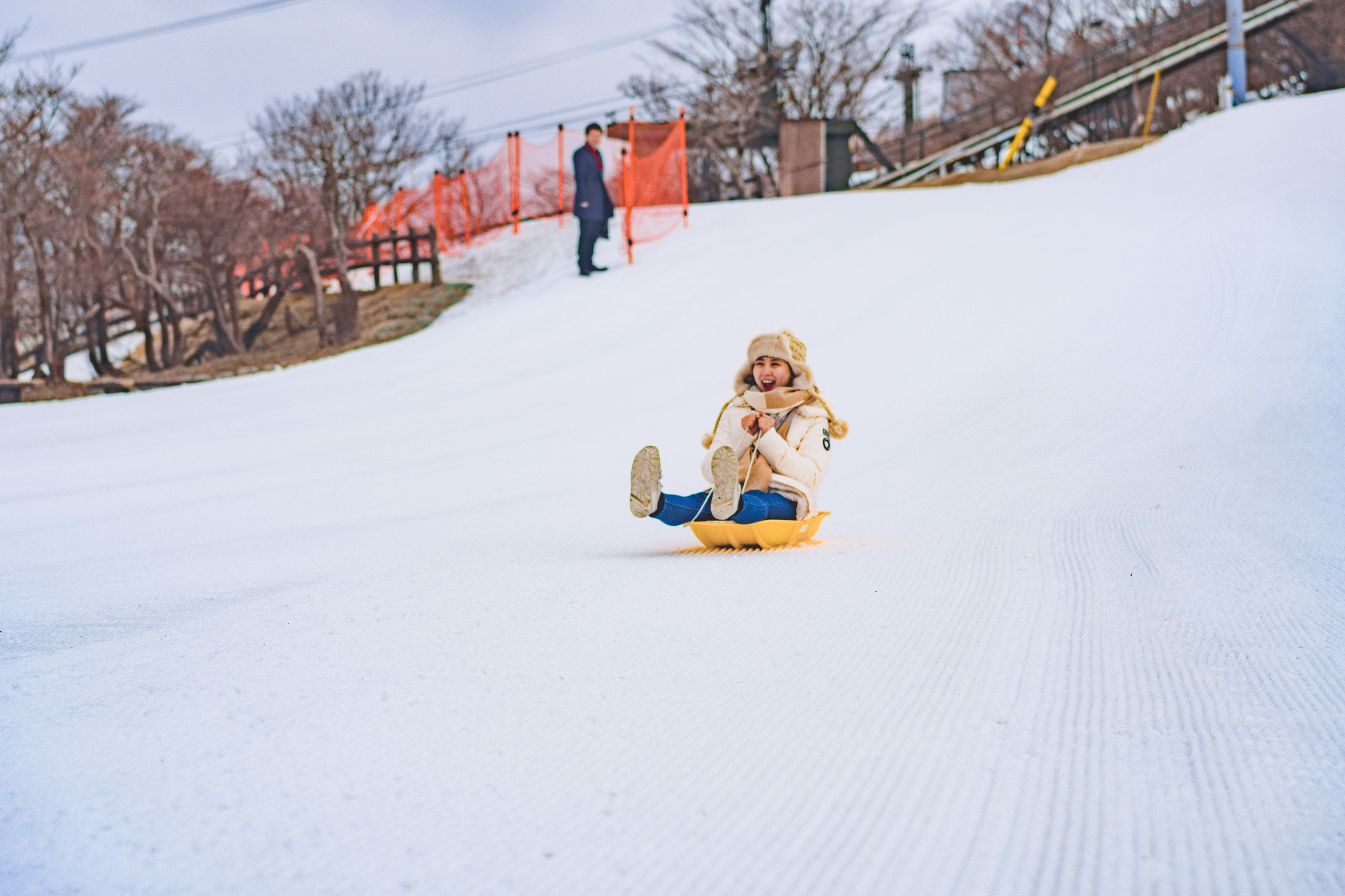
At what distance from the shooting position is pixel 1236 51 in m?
18.4

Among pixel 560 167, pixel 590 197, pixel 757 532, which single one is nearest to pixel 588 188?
pixel 590 197

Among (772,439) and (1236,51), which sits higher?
(1236,51)

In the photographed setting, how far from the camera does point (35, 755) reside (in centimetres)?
204

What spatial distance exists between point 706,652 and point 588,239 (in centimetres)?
1319

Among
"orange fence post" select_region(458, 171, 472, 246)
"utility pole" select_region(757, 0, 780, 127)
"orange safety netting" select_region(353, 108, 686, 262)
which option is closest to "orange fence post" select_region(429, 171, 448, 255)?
"orange safety netting" select_region(353, 108, 686, 262)

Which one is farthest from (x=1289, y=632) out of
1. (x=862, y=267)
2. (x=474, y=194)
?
(x=474, y=194)

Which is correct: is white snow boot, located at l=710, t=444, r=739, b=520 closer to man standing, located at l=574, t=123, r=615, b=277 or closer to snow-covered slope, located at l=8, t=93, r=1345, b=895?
snow-covered slope, located at l=8, t=93, r=1345, b=895

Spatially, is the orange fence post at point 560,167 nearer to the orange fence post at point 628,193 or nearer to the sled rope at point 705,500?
the orange fence post at point 628,193

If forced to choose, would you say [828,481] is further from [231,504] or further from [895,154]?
[895,154]

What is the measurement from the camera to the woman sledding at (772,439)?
425 cm

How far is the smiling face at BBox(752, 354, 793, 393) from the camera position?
14.7 feet

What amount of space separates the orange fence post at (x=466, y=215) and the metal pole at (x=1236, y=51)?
13566mm

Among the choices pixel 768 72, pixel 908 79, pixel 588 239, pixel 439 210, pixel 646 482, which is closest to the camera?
pixel 646 482

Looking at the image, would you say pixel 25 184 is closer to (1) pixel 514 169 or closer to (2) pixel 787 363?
(1) pixel 514 169
